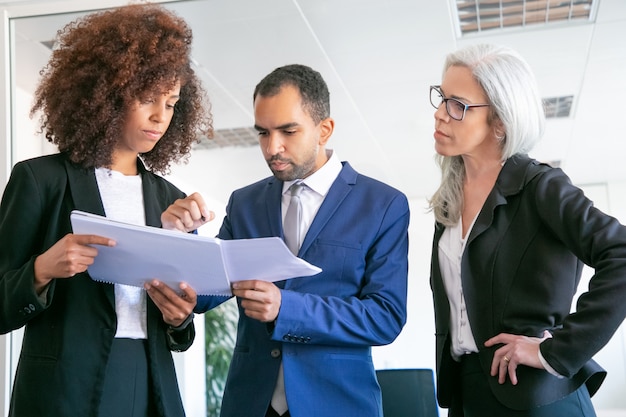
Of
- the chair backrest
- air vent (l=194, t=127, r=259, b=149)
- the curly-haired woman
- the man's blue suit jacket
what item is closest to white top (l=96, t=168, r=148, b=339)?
the curly-haired woman

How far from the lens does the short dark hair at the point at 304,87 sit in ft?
6.89

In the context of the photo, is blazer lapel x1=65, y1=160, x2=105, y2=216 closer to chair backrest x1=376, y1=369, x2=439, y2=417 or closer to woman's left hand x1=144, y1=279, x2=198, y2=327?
woman's left hand x1=144, y1=279, x2=198, y2=327

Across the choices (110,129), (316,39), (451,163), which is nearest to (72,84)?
(110,129)

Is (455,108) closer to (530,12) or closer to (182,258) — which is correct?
(182,258)

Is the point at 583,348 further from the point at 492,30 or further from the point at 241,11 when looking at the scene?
the point at 241,11

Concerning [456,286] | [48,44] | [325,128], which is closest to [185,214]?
[325,128]

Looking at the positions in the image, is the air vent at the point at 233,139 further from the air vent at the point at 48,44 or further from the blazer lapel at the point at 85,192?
the blazer lapel at the point at 85,192

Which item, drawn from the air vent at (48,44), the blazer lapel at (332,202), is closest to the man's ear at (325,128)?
the blazer lapel at (332,202)

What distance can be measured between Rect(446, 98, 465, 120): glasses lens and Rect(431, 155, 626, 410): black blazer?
0.62 ft

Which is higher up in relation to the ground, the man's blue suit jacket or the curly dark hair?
the curly dark hair

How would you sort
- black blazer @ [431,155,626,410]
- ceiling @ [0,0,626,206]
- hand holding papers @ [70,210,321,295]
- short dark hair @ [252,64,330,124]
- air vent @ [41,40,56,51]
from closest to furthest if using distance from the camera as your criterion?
1. hand holding papers @ [70,210,321,295]
2. black blazer @ [431,155,626,410]
3. short dark hair @ [252,64,330,124]
4. ceiling @ [0,0,626,206]
5. air vent @ [41,40,56,51]

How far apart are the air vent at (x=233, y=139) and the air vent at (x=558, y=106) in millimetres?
1196

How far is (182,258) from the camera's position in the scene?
63.4 inches

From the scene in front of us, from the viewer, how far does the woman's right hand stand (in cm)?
160
